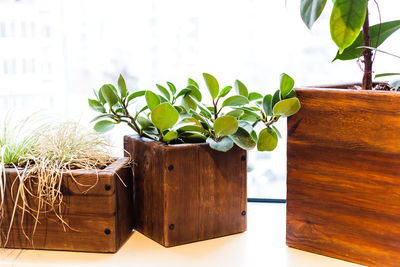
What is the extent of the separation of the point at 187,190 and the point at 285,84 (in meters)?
0.28

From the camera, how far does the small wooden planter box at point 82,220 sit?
916 millimetres

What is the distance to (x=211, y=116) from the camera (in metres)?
1.01

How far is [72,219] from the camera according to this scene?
36.5 inches

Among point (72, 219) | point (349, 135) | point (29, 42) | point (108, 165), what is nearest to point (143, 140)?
point (108, 165)

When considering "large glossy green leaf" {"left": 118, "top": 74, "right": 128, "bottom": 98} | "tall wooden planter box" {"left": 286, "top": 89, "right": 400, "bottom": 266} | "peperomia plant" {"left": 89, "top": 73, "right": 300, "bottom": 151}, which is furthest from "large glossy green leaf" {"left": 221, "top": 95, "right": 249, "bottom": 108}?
"large glossy green leaf" {"left": 118, "top": 74, "right": 128, "bottom": 98}

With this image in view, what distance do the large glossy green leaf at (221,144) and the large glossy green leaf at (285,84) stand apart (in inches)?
5.4

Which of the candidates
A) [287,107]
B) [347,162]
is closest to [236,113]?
[287,107]

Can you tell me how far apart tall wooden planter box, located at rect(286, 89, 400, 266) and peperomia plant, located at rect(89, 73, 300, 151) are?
0.04 metres

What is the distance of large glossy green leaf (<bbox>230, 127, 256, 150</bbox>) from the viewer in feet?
3.02

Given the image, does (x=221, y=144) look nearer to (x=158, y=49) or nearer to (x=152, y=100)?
(x=152, y=100)

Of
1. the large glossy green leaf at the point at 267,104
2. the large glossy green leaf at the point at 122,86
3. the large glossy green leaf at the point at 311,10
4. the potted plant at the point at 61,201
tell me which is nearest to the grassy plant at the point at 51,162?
the potted plant at the point at 61,201

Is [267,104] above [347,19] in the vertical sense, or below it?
below

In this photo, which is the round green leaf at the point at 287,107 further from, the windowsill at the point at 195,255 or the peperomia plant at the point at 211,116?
the windowsill at the point at 195,255

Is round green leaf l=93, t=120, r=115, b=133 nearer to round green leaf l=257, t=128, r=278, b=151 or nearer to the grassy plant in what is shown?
the grassy plant
